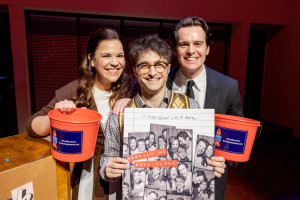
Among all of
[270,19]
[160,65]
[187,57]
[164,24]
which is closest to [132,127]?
[160,65]

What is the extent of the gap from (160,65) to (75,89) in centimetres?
81

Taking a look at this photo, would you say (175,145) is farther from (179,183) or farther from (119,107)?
(119,107)

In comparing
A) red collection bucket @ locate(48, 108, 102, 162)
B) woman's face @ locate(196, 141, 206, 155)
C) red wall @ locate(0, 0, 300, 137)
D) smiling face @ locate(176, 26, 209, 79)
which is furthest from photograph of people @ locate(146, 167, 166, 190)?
red wall @ locate(0, 0, 300, 137)

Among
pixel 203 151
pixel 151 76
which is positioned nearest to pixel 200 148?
pixel 203 151

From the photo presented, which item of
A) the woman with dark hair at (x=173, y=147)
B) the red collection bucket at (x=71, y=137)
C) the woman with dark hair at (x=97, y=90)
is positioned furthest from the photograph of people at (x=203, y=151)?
the woman with dark hair at (x=97, y=90)

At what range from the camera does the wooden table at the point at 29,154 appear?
90 centimetres

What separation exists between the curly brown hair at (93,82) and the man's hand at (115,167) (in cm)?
63

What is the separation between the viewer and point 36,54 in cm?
437

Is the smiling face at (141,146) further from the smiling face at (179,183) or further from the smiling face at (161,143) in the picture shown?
the smiling face at (179,183)

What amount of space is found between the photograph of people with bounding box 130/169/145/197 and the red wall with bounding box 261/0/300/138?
18.2ft

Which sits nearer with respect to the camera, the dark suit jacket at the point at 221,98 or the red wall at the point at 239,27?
the dark suit jacket at the point at 221,98

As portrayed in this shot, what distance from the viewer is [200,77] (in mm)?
1724

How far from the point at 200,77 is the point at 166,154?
0.92m

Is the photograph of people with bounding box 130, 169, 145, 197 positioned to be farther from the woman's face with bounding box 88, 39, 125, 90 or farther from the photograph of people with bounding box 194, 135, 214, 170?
the woman's face with bounding box 88, 39, 125, 90
